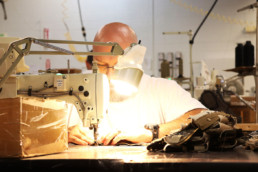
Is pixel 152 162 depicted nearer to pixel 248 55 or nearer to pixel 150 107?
pixel 150 107

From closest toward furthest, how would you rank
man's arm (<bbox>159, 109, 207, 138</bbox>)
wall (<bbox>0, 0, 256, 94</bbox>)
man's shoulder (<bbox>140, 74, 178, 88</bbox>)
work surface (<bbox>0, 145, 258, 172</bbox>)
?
1. work surface (<bbox>0, 145, 258, 172</bbox>)
2. man's arm (<bbox>159, 109, 207, 138</bbox>)
3. man's shoulder (<bbox>140, 74, 178, 88</bbox>)
4. wall (<bbox>0, 0, 256, 94</bbox>)

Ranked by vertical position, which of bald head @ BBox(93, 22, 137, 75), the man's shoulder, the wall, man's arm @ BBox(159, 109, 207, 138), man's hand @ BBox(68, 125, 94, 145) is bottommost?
man's hand @ BBox(68, 125, 94, 145)

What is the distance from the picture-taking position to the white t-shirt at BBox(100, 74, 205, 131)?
2.12 meters

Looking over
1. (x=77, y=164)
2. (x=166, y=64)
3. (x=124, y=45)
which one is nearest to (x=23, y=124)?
(x=77, y=164)

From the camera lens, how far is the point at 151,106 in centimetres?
223

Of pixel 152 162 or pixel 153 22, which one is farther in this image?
pixel 153 22

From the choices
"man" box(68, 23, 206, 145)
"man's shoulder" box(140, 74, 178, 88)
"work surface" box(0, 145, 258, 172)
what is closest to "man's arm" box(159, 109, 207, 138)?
"man" box(68, 23, 206, 145)

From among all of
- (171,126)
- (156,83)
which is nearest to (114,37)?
(156,83)

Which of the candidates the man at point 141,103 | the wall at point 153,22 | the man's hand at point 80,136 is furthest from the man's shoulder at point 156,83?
the wall at point 153,22

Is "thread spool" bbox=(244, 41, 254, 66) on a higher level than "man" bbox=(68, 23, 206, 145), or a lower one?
higher

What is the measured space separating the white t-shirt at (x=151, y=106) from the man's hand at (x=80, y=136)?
0.37 metres

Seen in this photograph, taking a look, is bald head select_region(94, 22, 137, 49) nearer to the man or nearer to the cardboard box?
the man

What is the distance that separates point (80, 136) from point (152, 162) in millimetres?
776

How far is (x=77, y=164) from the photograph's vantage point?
1.03m
